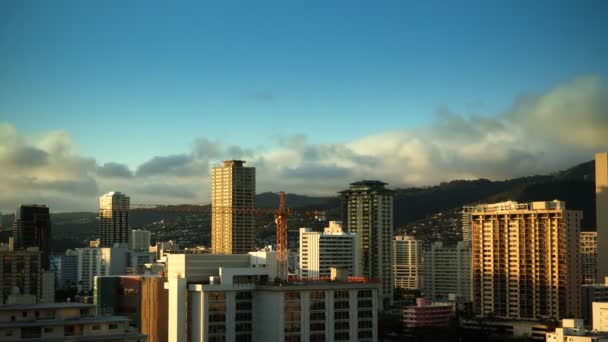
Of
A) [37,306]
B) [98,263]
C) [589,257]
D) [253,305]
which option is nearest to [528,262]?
[589,257]

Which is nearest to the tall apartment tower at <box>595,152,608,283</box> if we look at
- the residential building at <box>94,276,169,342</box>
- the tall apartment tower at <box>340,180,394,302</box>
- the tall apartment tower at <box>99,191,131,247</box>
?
the tall apartment tower at <box>340,180,394,302</box>

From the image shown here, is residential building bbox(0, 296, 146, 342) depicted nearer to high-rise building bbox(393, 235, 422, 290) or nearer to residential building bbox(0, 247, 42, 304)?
residential building bbox(0, 247, 42, 304)

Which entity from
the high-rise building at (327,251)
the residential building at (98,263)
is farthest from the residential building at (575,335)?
the residential building at (98,263)

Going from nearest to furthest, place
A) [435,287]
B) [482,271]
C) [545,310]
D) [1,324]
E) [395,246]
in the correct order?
→ 1. [1,324]
2. [545,310]
3. [482,271]
4. [435,287]
5. [395,246]

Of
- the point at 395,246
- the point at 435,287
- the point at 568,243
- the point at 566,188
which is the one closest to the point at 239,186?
the point at 395,246

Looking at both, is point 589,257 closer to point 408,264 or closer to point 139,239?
point 408,264

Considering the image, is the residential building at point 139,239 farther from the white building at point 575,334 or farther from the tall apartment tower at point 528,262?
the white building at point 575,334

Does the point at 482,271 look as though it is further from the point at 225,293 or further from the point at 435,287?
the point at 225,293
